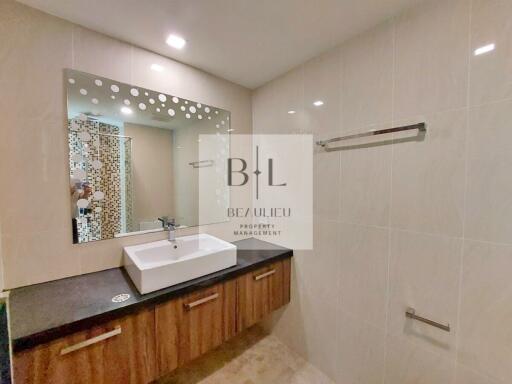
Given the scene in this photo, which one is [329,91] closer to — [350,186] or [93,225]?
[350,186]

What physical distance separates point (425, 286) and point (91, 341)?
1.62 m

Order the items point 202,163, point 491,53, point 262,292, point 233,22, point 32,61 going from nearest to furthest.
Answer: point 491,53, point 32,61, point 233,22, point 262,292, point 202,163

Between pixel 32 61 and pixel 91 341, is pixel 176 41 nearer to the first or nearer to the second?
pixel 32 61

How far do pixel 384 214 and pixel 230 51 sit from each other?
147cm

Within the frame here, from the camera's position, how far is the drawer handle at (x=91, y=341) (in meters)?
0.93

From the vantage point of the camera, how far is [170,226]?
1.65 meters

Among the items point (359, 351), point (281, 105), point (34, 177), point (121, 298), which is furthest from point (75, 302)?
point (281, 105)

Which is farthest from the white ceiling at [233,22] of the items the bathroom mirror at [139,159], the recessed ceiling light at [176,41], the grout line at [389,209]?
the bathroom mirror at [139,159]

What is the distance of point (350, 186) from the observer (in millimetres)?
1460

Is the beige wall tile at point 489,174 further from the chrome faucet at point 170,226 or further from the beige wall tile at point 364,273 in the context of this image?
the chrome faucet at point 170,226

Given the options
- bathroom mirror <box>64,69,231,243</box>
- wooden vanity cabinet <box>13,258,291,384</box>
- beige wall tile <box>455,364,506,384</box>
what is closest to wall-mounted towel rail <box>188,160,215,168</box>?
bathroom mirror <box>64,69,231,243</box>

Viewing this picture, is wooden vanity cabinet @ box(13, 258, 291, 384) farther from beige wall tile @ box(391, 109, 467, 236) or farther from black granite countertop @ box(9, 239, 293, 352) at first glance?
beige wall tile @ box(391, 109, 467, 236)

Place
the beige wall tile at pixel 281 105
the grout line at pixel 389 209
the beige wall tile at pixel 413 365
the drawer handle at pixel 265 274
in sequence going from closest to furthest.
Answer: the beige wall tile at pixel 413 365
the grout line at pixel 389 209
the drawer handle at pixel 265 274
the beige wall tile at pixel 281 105

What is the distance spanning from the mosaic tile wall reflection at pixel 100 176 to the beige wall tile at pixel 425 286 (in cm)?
171
